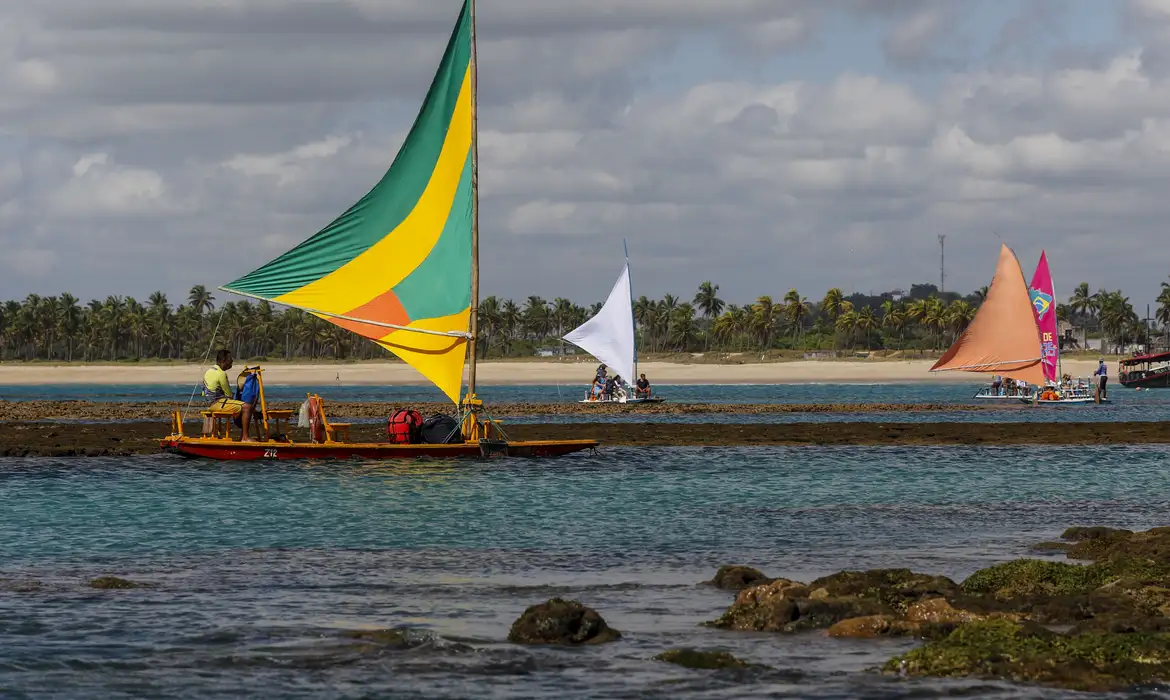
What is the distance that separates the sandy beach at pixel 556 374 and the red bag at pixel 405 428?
94.5 meters

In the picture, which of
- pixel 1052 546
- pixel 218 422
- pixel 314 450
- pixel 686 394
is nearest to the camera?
pixel 1052 546

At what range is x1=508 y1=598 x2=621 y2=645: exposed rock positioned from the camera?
15383mm

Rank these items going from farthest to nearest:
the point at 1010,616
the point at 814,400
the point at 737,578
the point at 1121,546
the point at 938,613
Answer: the point at 814,400
the point at 1121,546
the point at 737,578
the point at 938,613
the point at 1010,616

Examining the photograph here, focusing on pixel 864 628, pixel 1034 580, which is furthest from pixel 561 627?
pixel 1034 580

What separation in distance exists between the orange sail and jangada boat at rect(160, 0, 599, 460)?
49700mm

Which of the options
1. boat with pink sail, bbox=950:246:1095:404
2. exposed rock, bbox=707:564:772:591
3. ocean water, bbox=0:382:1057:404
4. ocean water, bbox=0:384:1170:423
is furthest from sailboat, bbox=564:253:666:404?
exposed rock, bbox=707:564:772:591

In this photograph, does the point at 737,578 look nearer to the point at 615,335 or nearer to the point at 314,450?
the point at 314,450

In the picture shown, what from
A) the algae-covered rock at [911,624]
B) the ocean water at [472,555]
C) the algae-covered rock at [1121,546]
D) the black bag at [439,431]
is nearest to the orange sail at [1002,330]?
the ocean water at [472,555]

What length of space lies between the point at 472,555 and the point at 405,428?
39.9 ft

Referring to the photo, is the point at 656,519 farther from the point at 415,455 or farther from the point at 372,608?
the point at 372,608

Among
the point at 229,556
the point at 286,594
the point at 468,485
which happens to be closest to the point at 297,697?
the point at 286,594

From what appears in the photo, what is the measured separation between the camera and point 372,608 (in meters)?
17.7

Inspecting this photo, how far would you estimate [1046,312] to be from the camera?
85.4 meters

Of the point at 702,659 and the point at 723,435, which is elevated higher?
the point at 723,435
